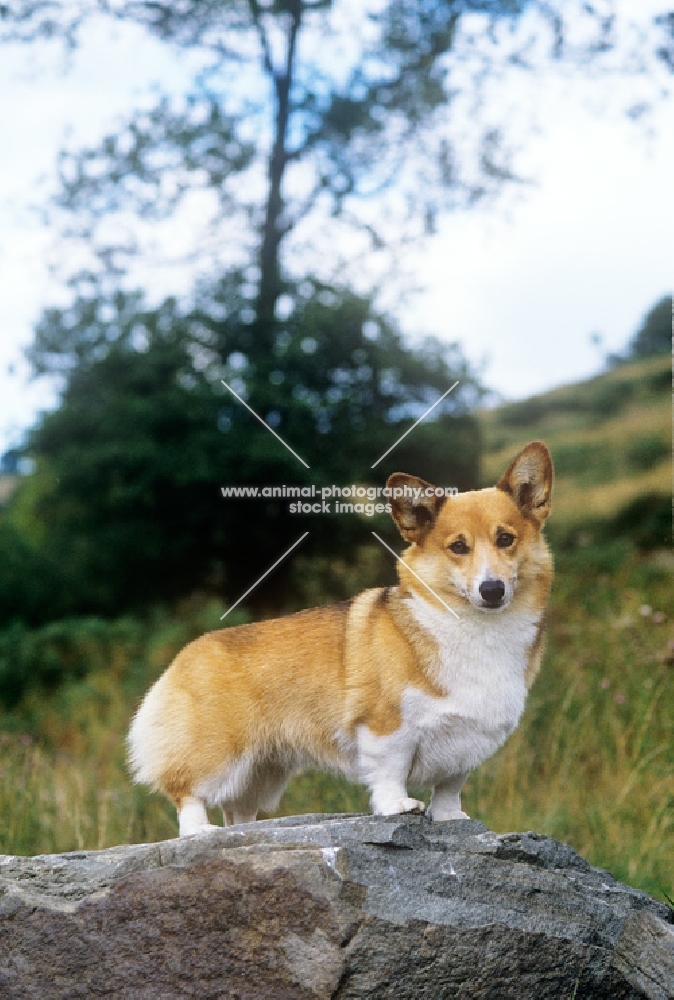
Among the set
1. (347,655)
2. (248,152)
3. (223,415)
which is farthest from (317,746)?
(248,152)

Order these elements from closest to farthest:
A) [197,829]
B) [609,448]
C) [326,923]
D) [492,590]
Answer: [326,923] → [492,590] → [197,829] → [609,448]

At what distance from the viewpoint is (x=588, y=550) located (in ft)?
34.8

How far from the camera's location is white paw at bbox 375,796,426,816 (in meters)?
4.02

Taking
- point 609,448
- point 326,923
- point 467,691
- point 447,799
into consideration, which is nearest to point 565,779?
point 447,799

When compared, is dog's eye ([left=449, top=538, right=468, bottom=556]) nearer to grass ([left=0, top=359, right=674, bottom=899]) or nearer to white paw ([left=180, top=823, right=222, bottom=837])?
white paw ([left=180, top=823, right=222, bottom=837])

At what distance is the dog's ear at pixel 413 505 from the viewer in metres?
4.06

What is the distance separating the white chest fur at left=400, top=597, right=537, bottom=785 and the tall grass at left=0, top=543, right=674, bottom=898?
72.8 inches

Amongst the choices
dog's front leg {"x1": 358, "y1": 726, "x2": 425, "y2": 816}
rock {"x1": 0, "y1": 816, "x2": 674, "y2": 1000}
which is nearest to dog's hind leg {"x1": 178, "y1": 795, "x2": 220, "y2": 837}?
rock {"x1": 0, "y1": 816, "x2": 674, "y2": 1000}

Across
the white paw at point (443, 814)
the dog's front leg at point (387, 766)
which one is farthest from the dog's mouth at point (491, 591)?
the white paw at point (443, 814)

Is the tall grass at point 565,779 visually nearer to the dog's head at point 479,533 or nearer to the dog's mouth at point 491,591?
the dog's head at point 479,533

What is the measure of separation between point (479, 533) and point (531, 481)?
36 centimetres

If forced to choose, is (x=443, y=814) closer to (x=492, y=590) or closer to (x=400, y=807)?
(x=400, y=807)

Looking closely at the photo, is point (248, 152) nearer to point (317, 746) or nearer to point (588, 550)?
point (588, 550)

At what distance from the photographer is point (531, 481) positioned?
4.19 m
